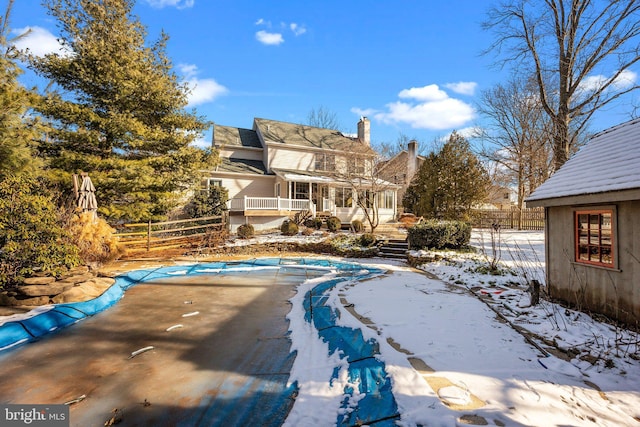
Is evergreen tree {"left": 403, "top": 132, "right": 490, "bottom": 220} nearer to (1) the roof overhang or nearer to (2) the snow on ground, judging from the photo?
(1) the roof overhang

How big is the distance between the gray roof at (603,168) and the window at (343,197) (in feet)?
52.9

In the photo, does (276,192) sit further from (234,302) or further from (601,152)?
(601,152)

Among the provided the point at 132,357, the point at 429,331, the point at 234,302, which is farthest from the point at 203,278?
the point at 429,331

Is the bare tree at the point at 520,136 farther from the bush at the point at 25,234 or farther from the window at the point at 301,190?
the bush at the point at 25,234

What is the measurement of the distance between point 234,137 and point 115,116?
37.0 feet

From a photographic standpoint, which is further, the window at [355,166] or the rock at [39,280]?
the window at [355,166]

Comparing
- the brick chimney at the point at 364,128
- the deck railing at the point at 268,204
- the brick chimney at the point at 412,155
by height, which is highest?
the brick chimney at the point at 364,128

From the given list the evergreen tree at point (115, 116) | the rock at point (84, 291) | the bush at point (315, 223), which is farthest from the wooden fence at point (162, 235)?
the rock at point (84, 291)

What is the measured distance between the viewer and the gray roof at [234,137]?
22.9 metres

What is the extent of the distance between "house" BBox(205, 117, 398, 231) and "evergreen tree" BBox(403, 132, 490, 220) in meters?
3.28

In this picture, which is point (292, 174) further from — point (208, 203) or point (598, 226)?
point (598, 226)

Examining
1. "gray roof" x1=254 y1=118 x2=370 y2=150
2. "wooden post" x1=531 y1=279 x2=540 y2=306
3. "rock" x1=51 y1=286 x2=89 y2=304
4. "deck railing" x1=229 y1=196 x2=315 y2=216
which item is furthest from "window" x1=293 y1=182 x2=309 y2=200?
"wooden post" x1=531 y1=279 x2=540 y2=306

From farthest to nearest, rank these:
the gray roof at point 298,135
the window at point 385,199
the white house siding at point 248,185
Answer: the gray roof at point 298,135
the window at point 385,199
the white house siding at point 248,185

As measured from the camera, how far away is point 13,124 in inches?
382
